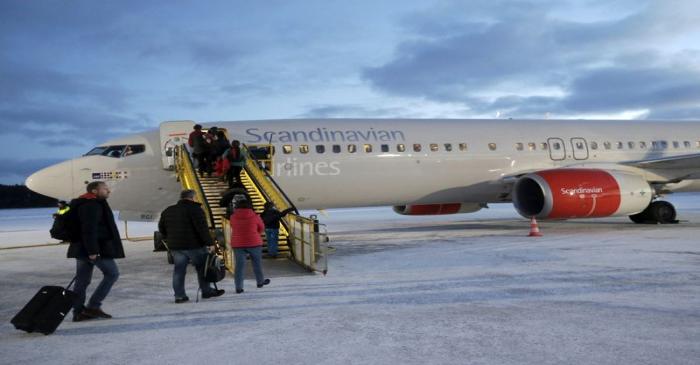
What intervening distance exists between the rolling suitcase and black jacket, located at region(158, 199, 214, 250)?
1453mm

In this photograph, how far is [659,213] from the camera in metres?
18.0

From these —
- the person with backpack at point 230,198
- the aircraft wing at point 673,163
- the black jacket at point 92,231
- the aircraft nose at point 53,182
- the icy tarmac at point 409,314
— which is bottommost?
the icy tarmac at point 409,314

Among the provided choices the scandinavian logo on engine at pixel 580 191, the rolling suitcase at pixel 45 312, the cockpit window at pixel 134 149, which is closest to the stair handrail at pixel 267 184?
the cockpit window at pixel 134 149

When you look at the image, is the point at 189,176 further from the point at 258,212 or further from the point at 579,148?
the point at 579,148

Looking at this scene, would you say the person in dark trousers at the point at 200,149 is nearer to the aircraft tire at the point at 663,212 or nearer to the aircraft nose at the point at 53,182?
the aircraft nose at the point at 53,182

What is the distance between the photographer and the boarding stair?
9656 mm

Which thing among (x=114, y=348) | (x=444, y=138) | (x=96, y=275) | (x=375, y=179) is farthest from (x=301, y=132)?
(x=114, y=348)

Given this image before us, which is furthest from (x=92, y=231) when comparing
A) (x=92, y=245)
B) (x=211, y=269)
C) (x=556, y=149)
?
(x=556, y=149)

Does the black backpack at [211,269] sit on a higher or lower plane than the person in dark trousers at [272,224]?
lower

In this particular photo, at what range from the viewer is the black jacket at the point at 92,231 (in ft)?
20.1

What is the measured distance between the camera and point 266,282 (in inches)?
328

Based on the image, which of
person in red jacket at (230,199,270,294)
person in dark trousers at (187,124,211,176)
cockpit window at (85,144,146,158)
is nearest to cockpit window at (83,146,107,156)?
cockpit window at (85,144,146,158)

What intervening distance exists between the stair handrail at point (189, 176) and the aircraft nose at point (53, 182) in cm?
257

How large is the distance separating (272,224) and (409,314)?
487cm
